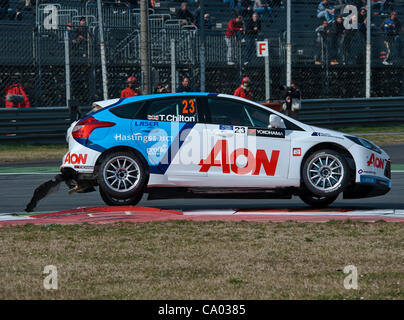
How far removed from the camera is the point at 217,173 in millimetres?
11320

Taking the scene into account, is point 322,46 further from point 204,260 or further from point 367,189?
point 204,260

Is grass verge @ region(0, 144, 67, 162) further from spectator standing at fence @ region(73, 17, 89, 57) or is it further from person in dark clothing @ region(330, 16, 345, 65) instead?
person in dark clothing @ region(330, 16, 345, 65)

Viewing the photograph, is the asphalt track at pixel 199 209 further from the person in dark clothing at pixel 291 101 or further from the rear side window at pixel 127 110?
the person in dark clothing at pixel 291 101

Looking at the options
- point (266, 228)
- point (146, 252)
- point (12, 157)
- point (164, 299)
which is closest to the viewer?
point (164, 299)

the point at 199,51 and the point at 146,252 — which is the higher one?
the point at 199,51

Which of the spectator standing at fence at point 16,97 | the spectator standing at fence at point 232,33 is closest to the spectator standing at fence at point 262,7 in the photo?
the spectator standing at fence at point 232,33

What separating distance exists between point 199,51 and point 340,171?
41.9ft

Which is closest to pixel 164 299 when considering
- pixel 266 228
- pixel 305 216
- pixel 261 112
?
pixel 266 228

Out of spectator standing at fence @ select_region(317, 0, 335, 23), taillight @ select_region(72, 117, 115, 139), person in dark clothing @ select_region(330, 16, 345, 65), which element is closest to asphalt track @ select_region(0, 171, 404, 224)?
taillight @ select_region(72, 117, 115, 139)

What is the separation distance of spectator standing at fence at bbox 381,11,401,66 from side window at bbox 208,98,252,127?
1728 cm

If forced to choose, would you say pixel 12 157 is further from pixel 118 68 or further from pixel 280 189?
pixel 280 189

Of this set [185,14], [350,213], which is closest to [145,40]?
[185,14]

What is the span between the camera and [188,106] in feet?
37.8

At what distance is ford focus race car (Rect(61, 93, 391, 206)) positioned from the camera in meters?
11.3
